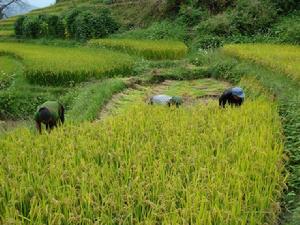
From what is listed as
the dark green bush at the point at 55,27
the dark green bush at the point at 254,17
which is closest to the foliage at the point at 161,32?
the dark green bush at the point at 254,17

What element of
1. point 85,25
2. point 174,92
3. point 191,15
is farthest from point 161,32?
point 174,92

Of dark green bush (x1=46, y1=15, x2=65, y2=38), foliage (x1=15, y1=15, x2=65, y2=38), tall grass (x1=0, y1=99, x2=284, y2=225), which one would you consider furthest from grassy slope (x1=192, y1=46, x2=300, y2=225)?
foliage (x1=15, y1=15, x2=65, y2=38)

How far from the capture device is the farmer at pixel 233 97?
6.49 metres

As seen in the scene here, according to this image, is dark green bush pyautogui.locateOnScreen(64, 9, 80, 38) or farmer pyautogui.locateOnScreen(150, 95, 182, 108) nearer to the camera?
farmer pyautogui.locateOnScreen(150, 95, 182, 108)

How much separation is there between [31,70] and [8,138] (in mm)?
6162

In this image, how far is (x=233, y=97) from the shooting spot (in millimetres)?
6555

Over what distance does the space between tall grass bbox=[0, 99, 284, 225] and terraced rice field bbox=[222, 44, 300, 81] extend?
108 inches

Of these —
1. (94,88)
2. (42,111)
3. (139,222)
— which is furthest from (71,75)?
(139,222)

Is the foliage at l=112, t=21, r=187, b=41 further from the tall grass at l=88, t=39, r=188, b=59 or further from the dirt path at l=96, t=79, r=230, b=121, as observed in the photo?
the dirt path at l=96, t=79, r=230, b=121

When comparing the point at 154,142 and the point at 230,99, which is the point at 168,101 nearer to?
the point at 230,99

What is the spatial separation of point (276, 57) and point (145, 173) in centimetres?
632

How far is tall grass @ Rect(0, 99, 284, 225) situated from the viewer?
330 centimetres

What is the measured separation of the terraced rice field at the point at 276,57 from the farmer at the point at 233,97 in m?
1.50

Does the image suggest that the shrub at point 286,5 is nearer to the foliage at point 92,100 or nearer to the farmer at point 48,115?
the foliage at point 92,100
